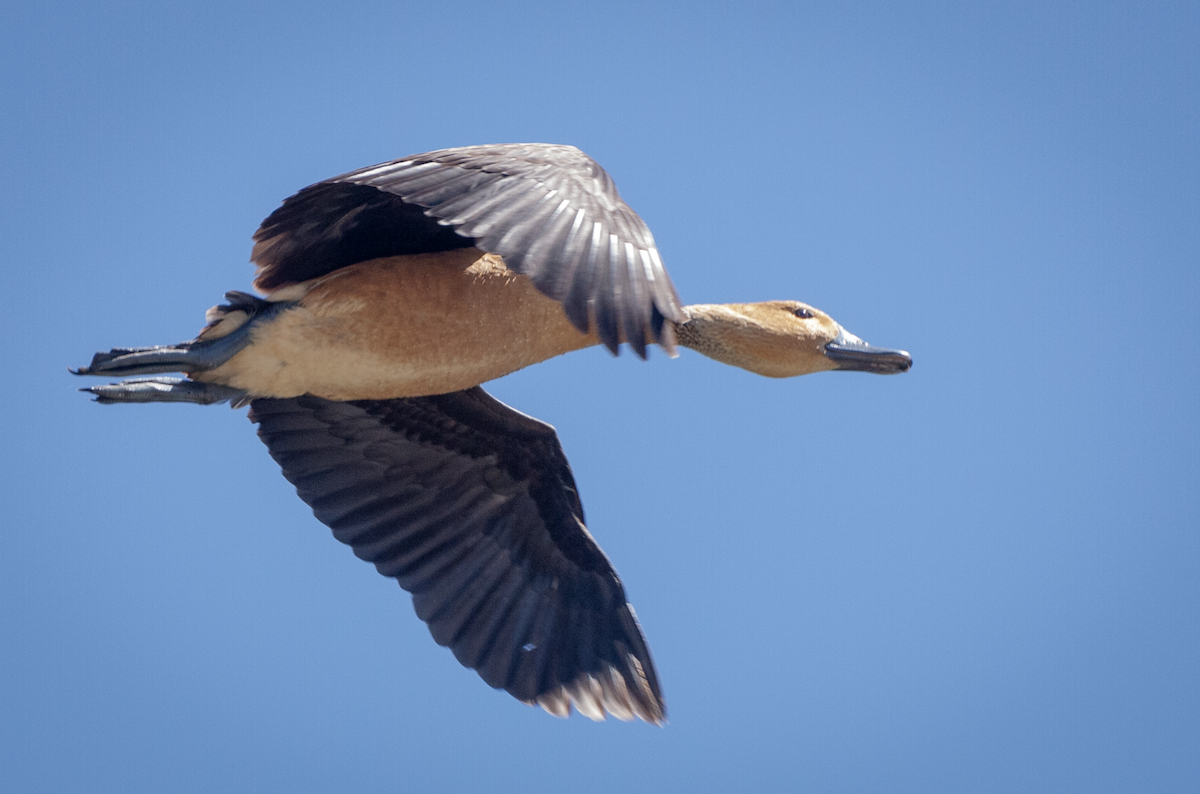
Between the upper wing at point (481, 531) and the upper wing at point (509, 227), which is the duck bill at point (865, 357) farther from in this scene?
the upper wing at point (509, 227)

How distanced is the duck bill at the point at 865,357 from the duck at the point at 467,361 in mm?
12

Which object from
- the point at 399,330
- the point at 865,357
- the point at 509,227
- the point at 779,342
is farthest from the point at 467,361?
the point at 865,357

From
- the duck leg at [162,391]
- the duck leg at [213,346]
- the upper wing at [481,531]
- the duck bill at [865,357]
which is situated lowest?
the upper wing at [481,531]

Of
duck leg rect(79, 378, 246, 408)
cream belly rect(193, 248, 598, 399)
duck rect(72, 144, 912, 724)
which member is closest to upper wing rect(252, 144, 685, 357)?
duck rect(72, 144, 912, 724)

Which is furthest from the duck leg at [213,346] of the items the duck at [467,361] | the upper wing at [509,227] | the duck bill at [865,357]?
the duck bill at [865,357]

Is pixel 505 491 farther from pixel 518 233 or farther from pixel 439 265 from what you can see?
pixel 518 233

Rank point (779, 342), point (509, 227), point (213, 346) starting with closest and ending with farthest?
point (509, 227) → point (213, 346) → point (779, 342)

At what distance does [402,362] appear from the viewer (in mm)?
6273

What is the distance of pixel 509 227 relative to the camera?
4.97 meters

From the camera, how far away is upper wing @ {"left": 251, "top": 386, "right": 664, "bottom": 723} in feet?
23.6

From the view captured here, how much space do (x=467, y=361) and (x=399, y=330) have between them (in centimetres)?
36

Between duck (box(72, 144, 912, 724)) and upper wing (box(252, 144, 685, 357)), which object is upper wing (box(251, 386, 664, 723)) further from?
upper wing (box(252, 144, 685, 357))

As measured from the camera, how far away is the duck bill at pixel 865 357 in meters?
7.50

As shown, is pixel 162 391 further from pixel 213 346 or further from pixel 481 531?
pixel 481 531
